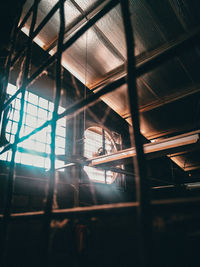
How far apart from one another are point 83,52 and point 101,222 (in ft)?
17.3

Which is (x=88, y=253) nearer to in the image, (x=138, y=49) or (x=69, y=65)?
(x=138, y=49)

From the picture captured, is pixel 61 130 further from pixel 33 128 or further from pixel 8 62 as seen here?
pixel 8 62

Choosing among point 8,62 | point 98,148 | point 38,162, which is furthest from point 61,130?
point 8,62

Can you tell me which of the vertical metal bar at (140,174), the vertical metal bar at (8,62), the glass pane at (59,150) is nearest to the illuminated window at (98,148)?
the glass pane at (59,150)

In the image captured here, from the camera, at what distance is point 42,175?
4938 millimetres

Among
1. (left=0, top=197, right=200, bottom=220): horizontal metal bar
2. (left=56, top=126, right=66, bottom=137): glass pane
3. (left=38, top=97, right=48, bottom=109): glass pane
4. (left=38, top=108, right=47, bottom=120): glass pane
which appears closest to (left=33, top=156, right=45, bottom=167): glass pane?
(left=56, top=126, right=66, bottom=137): glass pane

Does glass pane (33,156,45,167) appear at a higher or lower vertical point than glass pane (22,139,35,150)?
lower

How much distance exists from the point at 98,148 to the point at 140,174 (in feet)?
24.3

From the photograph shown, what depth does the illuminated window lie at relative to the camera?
7.30 meters

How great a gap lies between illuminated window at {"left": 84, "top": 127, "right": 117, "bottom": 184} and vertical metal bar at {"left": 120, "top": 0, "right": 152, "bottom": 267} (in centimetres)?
641

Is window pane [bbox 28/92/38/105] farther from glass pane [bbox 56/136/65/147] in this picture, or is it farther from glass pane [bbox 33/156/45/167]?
glass pane [bbox 33/156/45/167]

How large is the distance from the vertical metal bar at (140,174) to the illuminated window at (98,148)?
21.0 ft

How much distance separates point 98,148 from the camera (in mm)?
8078

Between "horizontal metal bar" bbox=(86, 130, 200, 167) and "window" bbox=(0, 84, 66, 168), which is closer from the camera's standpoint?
"horizontal metal bar" bbox=(86, 130, 200, 167)
